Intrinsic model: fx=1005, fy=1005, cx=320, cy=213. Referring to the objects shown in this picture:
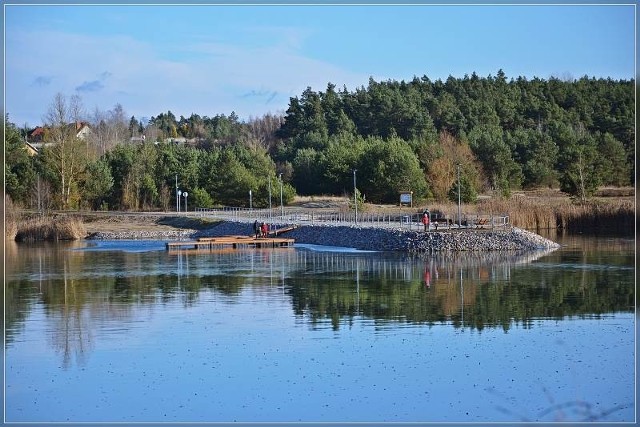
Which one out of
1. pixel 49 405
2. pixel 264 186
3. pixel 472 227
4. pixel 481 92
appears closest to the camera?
pixel 49 405

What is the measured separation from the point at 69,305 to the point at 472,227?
2387cm

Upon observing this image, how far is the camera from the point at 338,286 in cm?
3123

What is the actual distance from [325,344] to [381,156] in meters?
56.2

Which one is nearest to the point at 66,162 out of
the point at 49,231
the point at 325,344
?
the point at 49,231

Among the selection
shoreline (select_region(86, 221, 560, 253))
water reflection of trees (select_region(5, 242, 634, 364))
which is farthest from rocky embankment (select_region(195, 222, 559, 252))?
water reflection of trees (select_region(5, 242, 634, 364))

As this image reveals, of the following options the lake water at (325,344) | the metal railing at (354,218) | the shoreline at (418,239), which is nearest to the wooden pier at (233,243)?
the shoreline at (418,239)

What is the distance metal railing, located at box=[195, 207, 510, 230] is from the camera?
50.3m

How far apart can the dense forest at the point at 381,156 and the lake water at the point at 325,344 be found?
118 feet

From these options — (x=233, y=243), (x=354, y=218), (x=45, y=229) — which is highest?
(x=354, y=218)

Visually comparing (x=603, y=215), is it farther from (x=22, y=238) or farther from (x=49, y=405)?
(x=49, y=405)

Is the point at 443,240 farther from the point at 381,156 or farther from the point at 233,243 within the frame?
the point at 381,156

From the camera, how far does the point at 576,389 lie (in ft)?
53.9

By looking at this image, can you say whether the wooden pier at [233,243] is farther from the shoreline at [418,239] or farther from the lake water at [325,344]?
the lake water at [325,344]

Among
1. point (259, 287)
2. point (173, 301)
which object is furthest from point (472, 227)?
point (173, 301)
